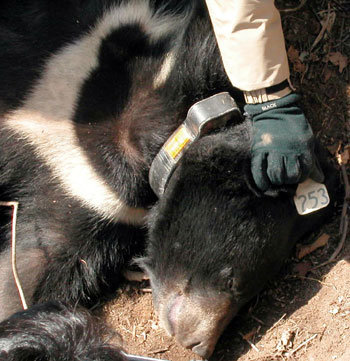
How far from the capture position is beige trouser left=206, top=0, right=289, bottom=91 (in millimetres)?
3436

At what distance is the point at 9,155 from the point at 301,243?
1762 mm


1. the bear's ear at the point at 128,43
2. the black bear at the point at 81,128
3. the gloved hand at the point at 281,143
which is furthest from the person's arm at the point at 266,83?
the bear's ear at the point at 128,43

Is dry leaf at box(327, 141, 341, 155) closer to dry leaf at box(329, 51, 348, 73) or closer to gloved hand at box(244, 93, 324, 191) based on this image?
dry leaf at box(329, 51, 348, 73)

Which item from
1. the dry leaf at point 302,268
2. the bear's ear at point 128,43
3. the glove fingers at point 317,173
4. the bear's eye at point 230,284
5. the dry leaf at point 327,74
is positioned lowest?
the dry leaf at point 302,268

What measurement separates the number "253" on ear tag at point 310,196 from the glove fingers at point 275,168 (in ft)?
0.65

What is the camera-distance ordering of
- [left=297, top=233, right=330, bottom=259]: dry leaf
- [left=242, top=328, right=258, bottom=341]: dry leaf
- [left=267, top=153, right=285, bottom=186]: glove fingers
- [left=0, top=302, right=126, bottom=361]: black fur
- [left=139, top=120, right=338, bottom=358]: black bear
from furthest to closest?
[left=297, top=233, right=330, bottom=259]: dry leaf, [left=242, top=328, right=258, bottom=341]: dry leaf, [left=139, top=120, right=338, bottom=358]: black bear, [left=267, top=153, right=285, bottom=186]: glove fingers, [left=0, top=302, right=126, bottom=361]: black fur

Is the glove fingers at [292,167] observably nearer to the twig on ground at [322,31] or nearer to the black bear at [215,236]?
the black bear at [215,236]

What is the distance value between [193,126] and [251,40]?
0.59 meters

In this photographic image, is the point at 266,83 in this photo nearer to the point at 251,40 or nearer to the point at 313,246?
the point at 251,40

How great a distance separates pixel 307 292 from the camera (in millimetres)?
4129

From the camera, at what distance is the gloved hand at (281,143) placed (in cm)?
352

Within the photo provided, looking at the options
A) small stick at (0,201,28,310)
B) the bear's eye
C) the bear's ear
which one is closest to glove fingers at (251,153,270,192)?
the bear's eye

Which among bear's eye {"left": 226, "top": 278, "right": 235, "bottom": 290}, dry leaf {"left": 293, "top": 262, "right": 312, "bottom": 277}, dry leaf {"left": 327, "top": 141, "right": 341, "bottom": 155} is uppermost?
dry leaf {"left": 327, "top": 141, "right": 341, "bottom": 155}

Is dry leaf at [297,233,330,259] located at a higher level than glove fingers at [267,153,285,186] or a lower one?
lower
